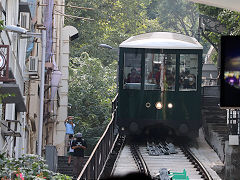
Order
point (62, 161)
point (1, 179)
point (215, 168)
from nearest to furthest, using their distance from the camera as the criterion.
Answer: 1. point (1, 179)
2. point (215, 168)
3. point (62, 161)

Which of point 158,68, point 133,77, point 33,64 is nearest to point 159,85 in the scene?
point 158,68

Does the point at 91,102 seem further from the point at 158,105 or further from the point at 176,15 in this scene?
the point at 176,15

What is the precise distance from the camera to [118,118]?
75.4 ft

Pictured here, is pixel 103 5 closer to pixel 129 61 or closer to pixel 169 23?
pixel 169 23

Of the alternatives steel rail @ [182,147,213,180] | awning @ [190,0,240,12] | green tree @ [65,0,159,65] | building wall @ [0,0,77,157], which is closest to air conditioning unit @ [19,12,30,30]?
building wall @ [0,0,77,157]

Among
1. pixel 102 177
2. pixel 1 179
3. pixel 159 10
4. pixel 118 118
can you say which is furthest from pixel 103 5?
pixel 1 179

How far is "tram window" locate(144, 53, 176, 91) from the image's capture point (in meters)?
22.5

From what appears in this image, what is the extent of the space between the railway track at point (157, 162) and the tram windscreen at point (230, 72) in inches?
460

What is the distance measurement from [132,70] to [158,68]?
0.84m

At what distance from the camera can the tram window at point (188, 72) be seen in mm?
22641

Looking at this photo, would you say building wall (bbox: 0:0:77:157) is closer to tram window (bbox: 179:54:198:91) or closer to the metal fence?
the metal fence

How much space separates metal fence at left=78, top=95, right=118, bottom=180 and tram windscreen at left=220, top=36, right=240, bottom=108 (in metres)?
8.73

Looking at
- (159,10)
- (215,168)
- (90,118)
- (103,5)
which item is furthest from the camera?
(159,10)

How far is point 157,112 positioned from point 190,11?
5273 centimetres
